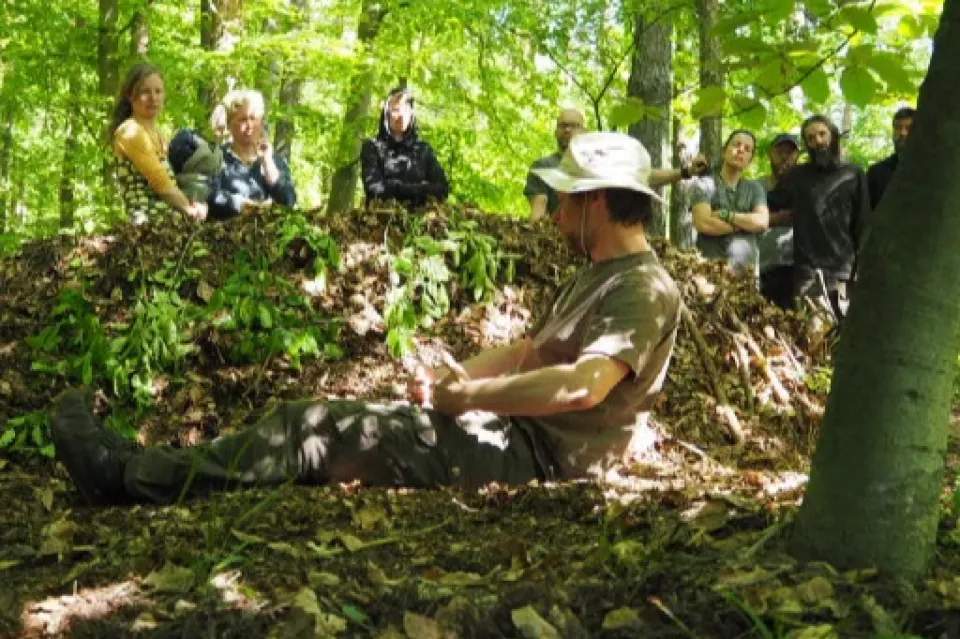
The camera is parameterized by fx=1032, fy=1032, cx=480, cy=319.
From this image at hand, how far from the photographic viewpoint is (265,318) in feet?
19.4

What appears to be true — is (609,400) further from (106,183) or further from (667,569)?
(106,183)

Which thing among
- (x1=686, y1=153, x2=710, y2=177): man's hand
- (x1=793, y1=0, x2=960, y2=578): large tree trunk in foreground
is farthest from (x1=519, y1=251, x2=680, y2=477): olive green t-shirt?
(x1=686, y1=153, x2=710, y2=177): man's hand

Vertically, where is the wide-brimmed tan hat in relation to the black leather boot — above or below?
above

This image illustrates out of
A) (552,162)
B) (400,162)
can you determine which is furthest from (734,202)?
(400,162)

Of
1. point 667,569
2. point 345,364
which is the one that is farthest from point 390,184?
point 667,569

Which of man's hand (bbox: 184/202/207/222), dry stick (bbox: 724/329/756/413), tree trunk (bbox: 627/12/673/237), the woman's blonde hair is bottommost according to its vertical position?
dry stick (bbox: 724/329/756/413)

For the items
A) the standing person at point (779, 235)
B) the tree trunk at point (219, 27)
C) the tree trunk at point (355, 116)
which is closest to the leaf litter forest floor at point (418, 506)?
the standing person at point (779, 235)

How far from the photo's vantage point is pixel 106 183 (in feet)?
45.6

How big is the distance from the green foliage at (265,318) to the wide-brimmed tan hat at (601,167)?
2542mm

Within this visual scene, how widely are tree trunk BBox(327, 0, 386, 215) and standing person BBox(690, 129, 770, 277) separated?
288 inches

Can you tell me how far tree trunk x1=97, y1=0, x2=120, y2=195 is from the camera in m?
13.7

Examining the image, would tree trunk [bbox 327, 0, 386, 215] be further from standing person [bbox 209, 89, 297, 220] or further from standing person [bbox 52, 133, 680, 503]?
standing person [bbox 52, 133, 680, 503]

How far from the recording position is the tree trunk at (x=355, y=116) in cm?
1452

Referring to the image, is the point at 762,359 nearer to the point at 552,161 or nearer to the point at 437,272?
the point at 437,272
